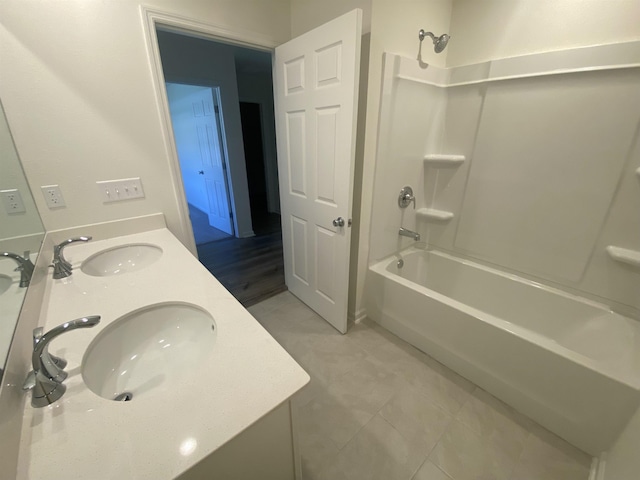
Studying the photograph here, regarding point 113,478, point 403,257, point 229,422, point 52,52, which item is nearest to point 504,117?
point 403,257

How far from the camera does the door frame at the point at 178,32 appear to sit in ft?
4.37

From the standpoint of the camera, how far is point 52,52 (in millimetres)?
1143

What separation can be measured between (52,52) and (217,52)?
2086 mm

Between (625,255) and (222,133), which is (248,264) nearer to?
(222,133)

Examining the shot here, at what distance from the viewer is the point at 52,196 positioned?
1268 millimetres

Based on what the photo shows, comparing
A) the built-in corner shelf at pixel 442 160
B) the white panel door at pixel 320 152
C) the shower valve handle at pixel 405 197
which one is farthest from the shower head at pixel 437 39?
the shower valve handle at pixel 405 197

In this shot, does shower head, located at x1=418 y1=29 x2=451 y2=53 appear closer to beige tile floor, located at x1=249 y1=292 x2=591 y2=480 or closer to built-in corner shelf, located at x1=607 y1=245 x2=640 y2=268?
built-in corner shelf, located at x1=607 y1=245 x2=640 y2=268

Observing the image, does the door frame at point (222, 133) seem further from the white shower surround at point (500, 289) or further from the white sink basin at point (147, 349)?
the white sink basin at point (147, 349)

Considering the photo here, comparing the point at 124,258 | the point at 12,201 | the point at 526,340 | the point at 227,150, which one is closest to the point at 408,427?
the point at 526,340

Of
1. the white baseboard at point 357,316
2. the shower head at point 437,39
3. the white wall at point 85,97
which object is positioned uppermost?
the shower head at point 437,39

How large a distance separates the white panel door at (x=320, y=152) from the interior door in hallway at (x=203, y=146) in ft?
5.57

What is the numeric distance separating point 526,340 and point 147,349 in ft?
5.40

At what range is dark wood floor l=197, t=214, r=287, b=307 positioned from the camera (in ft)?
8.14

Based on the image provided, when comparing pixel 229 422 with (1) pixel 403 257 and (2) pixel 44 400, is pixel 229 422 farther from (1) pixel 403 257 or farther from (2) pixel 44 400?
(1) pixel 403 257
